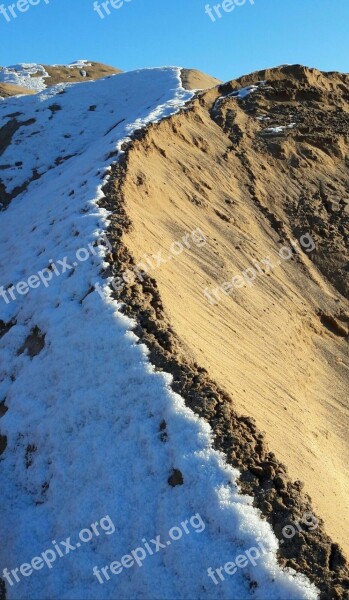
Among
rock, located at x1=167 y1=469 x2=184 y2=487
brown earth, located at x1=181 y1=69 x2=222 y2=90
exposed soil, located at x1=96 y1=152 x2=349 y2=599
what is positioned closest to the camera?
exposed soil, located at x1=96 y1=152 x2=349 y2=599

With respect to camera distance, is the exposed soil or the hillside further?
the hillside

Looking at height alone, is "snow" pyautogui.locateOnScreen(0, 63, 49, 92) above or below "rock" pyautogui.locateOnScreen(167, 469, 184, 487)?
above

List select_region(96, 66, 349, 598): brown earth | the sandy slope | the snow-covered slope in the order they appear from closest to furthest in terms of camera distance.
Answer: select_region(96, 66, 349, 598): brown earth
the sandy slope
the snow-covered slope

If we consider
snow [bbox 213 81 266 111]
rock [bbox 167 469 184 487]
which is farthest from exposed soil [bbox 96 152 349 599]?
snow [bbox 213 81 266 111]

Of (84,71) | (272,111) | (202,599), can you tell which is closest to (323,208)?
(272,111)

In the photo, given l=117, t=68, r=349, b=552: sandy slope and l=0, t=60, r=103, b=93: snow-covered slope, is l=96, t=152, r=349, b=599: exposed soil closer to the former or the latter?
l=117, t=68, r=349, b=552: sandy slope

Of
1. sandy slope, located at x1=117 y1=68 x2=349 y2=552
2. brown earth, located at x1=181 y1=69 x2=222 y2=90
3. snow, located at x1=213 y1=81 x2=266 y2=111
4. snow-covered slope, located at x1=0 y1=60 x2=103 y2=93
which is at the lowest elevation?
sandy slope, located at x1=117 y1=68 x2=349 y2=552
